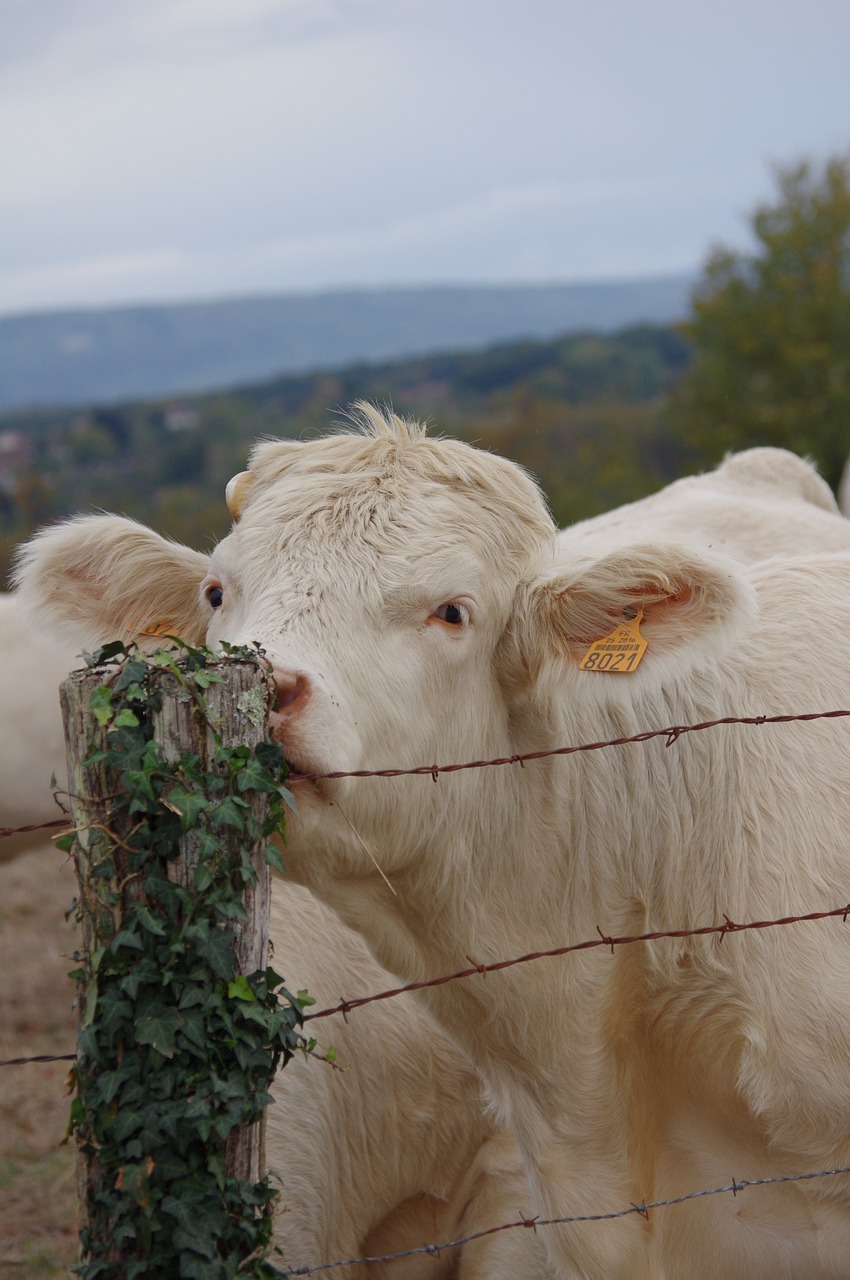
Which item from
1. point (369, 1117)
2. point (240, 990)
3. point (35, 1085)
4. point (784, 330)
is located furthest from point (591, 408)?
point (240, 990)

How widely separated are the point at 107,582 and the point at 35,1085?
3.87m

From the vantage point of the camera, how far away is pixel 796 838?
3.01 meters

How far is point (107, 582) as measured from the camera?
3.19 meters

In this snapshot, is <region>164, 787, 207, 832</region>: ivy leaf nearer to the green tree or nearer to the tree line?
the tree line

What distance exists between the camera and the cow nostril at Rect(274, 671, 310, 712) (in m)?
2.28

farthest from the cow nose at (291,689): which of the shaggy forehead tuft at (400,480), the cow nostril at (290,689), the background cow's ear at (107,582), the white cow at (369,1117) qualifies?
the white cow at (369,1117)

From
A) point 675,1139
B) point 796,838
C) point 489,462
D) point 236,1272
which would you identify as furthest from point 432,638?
point 675,1139

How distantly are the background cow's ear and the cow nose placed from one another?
0.92m

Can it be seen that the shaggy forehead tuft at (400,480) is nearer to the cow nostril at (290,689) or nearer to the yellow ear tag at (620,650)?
the yellow ear tag at (620,650)

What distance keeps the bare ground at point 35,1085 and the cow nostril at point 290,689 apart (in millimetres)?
1078

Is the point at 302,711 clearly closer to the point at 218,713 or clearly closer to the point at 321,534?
the point at 218,713

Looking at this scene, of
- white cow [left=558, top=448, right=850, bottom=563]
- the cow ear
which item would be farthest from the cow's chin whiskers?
white cow [left=558, top=448, right=850, bottom=563]

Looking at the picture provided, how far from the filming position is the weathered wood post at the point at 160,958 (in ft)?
6.52

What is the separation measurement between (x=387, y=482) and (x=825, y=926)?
1.38 metres
